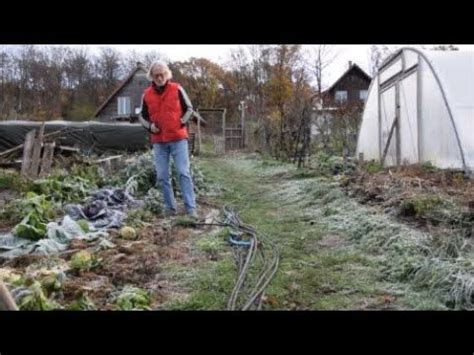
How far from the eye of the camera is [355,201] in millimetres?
4180

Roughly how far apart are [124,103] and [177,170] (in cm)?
1463

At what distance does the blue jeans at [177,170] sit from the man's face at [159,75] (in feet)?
1.56

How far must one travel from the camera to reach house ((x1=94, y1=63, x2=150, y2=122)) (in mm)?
16422

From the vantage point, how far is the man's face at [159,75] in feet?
12.1

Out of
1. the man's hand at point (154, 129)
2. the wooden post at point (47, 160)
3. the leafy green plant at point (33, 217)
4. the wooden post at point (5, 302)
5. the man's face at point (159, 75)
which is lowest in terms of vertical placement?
the leafy green plant at point (33, 217)

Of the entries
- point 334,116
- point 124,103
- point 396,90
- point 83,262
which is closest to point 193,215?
point 83,262

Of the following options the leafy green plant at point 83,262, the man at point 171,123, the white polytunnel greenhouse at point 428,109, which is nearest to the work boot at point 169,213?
the man at point 171,123

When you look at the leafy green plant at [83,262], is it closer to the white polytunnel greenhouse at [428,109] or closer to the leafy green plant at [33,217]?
the leafy green plant at [33,217]

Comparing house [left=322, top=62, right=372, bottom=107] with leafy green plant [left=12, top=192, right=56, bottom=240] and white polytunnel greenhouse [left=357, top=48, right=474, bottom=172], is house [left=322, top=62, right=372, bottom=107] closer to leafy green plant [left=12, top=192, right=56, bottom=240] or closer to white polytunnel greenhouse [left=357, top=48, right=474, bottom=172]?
white polytunnel greenhouse [left=357, top=48, right=474, bottom=172]

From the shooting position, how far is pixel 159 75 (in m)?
3.71

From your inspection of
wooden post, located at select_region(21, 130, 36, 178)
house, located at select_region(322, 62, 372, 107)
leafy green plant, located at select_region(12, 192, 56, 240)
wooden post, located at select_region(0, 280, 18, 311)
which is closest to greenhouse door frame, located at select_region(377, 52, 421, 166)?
leafy green plant, located at select_region(12, 192, 56, 240)
